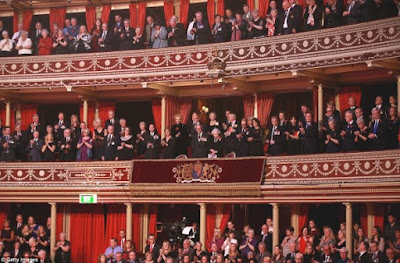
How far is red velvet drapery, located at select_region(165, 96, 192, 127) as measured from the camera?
1017 inches

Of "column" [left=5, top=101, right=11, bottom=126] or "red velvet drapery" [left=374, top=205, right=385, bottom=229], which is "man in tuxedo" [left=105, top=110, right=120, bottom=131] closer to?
"column" [left=5, top=101, right=11, bottom=126]

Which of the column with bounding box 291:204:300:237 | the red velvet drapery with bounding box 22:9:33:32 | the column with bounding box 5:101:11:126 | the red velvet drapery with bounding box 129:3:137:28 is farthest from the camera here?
the red velvet drapery with bounding box 22:9:33:32

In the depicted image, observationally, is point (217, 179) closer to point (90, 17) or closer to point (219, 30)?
point (219, 30)

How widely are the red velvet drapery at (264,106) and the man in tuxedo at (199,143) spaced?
2095mm

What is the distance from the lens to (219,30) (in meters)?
24.2

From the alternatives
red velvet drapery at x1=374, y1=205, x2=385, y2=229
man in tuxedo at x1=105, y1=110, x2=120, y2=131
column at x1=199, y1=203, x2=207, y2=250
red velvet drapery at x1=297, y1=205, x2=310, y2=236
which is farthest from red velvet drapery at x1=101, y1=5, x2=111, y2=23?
red velvet drapery at x1=374, y1=205, x2=385, y2=229

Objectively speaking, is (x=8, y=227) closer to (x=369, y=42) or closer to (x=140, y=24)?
(x=140, y=24)

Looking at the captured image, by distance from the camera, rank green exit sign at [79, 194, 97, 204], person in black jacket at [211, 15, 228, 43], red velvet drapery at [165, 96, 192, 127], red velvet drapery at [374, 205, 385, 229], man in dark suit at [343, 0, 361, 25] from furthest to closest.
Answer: red velvet drapery at [165, 96, 192, 127] < green exit sign at [79, 194, 97, 204] < person in black jacket at [211, 15, 228, 43] < man in dark suit at [343, 0, 361, 25] < red velvet drapery at [374, 205, 385, 229]

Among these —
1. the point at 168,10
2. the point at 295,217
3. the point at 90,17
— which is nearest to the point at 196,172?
the point at 295,217

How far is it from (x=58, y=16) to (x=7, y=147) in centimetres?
478

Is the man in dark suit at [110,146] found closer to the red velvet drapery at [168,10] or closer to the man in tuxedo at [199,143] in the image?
the man in tuxedo at [199,143]

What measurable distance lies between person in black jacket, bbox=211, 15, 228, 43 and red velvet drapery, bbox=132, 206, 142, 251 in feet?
16.6

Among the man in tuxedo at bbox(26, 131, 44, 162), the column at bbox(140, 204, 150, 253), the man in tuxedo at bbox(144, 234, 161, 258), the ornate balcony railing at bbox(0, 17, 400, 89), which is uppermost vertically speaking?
Answer: the ornate balcony railing at bbox(0, 17, 400, 89)

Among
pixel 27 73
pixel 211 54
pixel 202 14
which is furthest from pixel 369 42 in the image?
pixel 27 73
